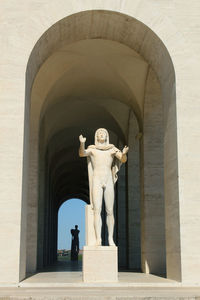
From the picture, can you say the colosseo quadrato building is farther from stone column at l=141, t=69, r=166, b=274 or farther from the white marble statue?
the white marble statue

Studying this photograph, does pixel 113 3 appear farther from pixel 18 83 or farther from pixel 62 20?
pixel 18 83

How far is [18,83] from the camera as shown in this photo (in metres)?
11.1

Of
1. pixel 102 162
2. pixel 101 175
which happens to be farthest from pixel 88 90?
pixel 101 175

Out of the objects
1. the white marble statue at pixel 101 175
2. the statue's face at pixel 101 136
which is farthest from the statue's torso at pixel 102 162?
the statue's face at pixel 101 136

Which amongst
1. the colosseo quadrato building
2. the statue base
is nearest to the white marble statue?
the statue base

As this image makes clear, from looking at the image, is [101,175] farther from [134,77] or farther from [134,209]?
[134,209]

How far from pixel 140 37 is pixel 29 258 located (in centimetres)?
868

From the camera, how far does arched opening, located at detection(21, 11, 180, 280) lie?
12.0 meters

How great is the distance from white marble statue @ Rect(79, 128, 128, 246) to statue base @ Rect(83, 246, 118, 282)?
0.30m

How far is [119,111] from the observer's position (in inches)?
819

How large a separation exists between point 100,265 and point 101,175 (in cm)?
209

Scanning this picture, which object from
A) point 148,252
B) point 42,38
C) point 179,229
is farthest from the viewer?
point 148,252

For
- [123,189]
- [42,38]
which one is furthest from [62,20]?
[123,189]

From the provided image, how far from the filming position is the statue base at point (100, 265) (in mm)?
10641
